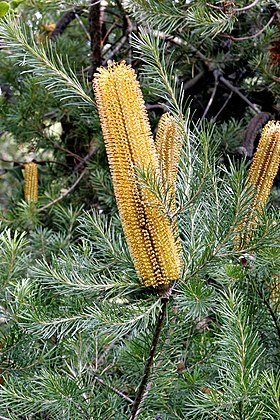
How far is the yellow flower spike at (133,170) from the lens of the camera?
517 millimetres

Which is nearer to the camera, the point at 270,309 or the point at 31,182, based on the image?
the point at 270,309

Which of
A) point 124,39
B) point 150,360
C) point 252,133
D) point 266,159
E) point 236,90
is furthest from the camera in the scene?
point 124,39

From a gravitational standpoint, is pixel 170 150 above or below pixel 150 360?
above

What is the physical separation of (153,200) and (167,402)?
0.80 feet

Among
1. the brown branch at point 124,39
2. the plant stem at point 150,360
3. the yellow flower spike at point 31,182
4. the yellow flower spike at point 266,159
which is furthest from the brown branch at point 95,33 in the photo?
the plant stem at point 150,360

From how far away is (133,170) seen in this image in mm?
514

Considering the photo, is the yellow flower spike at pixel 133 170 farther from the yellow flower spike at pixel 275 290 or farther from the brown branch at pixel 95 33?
the brown branch at pixel 95 33

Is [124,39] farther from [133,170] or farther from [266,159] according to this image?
[133,170]

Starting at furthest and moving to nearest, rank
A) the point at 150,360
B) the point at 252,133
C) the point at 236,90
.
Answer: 1. the point at 236,90
2. the point at 252,133
3. the point at 150,360

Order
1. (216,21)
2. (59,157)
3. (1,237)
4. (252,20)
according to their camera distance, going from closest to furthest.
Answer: (1,237) → (216,21) → (252,20) → (59,157)

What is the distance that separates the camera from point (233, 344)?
0.50 meters

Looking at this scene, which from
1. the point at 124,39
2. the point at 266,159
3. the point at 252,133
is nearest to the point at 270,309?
the point at 266,159

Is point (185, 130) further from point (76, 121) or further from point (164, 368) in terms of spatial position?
point (76, 121)

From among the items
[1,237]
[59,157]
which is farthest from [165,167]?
[59,157]
